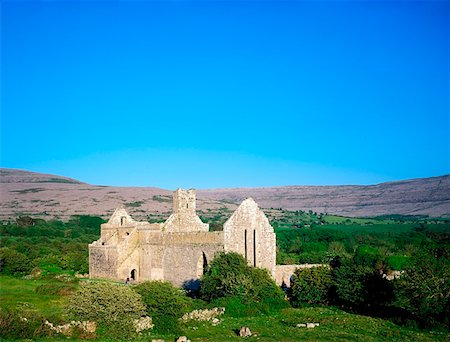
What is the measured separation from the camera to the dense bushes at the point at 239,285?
32938mm

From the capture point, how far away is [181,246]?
131 ft

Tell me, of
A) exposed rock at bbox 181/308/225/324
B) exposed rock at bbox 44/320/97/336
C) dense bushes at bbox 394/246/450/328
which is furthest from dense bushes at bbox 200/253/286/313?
exposed rock at bbox 44/320/97/336

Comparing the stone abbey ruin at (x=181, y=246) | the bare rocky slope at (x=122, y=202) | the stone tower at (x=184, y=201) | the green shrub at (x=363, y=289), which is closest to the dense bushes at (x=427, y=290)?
the green shrub at (x=363, y=289)

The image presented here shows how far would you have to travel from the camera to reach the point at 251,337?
24.9m

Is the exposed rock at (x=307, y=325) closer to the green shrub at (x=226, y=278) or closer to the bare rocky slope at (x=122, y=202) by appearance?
the green shrub at (x=226, y=278)

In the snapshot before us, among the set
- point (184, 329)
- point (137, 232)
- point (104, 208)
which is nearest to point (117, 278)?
point (137, 232)

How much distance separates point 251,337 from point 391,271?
21.9 metres

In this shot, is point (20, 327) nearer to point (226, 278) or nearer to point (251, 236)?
point (226, 278)

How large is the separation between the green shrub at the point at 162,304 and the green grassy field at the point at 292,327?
0.68 metres

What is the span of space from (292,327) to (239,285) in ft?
20.9

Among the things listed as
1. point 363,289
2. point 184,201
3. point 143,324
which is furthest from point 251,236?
point 143,324

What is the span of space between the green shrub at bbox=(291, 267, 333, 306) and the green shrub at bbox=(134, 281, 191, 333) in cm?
812

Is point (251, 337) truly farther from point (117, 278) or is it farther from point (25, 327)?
point (117, 278)

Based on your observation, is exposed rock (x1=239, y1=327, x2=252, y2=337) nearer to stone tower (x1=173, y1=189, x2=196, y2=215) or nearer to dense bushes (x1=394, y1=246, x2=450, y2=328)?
dense bushes (x1=394, y1=246, x2=450, y2=328)
